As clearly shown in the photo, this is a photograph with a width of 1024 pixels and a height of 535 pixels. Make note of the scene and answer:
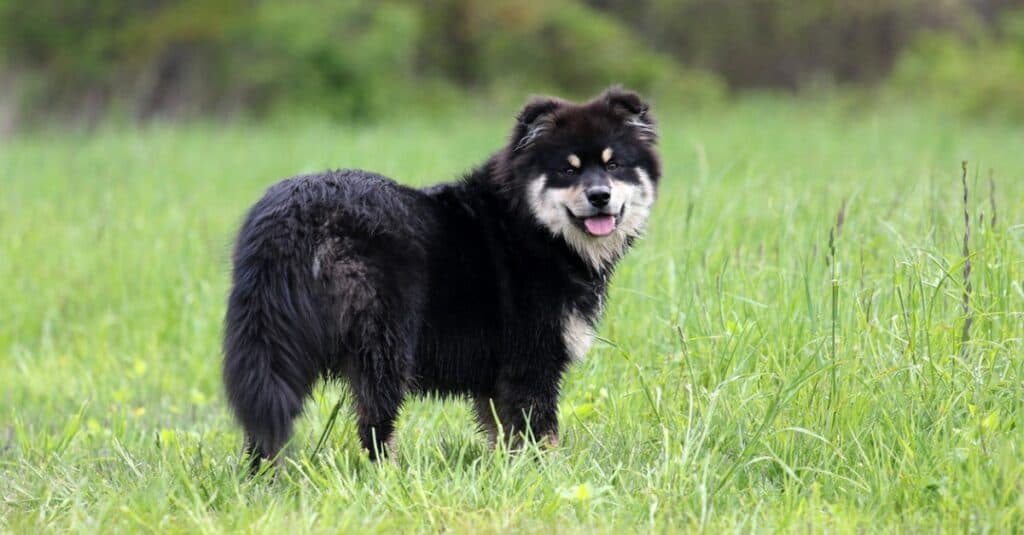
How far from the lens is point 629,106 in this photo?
4.56m

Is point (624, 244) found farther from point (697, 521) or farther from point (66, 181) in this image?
point (66, 181)

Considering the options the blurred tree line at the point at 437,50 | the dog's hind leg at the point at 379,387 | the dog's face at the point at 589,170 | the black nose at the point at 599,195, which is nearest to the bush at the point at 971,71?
the blurred tree line at the point at 437,50

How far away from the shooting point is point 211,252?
8.05 m

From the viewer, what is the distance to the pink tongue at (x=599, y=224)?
4.30m

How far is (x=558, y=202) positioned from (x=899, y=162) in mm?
8127

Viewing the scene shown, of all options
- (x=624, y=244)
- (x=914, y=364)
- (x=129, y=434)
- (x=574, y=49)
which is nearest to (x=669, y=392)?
(x=624, y=244)

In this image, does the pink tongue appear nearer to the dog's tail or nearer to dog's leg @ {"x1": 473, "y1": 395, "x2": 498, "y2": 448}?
dog's leg @ {"x1": 473, "y1": 395, "x2": 498, "y2": 448}

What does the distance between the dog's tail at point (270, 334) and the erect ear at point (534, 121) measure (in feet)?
3.87

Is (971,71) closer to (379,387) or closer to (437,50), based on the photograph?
(437,50)

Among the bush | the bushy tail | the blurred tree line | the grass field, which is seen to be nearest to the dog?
the bushy tail

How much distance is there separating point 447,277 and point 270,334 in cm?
80

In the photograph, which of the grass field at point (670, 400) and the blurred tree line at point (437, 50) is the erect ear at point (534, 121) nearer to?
the grass field at point (670, 400)

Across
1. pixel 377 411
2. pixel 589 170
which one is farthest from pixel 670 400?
pixel 377 411

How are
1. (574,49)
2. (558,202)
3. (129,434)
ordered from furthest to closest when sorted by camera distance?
(574,49) → (129,434) → (558,202)
